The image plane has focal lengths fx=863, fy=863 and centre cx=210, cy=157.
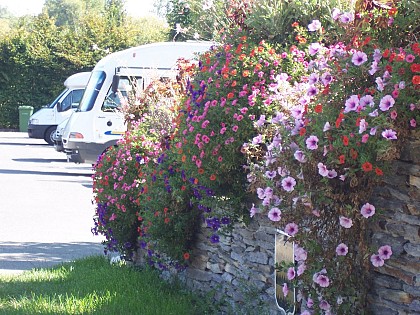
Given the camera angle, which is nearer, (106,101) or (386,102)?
Result: (386,102)

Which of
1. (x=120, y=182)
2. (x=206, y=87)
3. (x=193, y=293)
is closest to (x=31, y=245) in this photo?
(x=120, y=182)

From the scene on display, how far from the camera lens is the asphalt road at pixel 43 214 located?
35.4 feet

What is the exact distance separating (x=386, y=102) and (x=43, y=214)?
35.7 feet

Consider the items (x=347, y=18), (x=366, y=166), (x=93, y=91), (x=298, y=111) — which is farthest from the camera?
(x=93, y=91)

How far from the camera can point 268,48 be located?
6.19 metres

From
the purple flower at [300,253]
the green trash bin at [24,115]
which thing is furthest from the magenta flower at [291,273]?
the green trash bin at [24,115]

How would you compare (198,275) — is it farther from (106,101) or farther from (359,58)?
(106,101)

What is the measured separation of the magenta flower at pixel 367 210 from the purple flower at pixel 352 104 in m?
0.51

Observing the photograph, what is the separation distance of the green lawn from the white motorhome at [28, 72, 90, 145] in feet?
63.5

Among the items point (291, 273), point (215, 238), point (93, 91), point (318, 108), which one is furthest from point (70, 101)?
point (318, 108)

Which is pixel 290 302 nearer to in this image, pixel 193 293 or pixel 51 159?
pixel 193 293

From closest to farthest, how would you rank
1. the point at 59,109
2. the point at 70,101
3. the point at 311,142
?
the point at 311,142, the point at 70,101, the point at 59,109

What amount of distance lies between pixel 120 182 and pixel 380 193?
190 inches

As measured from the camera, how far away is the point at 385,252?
443 centimetres
